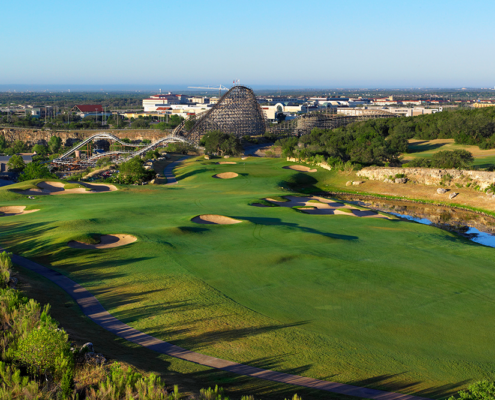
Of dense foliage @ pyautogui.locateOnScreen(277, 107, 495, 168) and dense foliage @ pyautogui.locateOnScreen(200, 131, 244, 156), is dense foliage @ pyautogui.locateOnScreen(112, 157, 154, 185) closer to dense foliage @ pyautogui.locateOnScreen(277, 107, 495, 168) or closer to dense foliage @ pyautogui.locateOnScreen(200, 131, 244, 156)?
dense foliage @ pyautogui.locateOnScreen(277, 107, 495, 168)

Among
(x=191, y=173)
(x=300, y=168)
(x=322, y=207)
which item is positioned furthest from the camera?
(x=300, y=168)

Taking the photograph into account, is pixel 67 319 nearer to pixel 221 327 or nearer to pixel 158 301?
pixel 158 301

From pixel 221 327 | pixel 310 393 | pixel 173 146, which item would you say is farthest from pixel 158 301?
pixel 173 146

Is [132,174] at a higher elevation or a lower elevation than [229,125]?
lower

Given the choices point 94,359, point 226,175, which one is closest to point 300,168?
point 226,175

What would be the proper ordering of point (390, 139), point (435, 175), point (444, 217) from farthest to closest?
1. point (390, 139)
2. point (435, 175)
3. point (444, 217)

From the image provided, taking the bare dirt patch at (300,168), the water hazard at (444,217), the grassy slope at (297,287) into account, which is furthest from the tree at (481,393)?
the bare dirt patch at (300,168)

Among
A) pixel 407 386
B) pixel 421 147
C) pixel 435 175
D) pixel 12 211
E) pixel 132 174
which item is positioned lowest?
pixel 407 386

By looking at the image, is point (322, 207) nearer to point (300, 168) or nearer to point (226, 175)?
point (226, 175)
